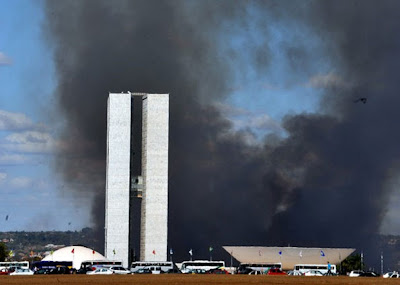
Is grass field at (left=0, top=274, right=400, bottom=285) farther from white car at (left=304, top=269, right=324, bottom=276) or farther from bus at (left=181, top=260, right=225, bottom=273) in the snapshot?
bus at (left=181, top=260, right=225, bottom=273)

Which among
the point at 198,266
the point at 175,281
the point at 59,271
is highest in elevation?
the point at 198,266

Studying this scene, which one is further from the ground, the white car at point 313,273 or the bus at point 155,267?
the bus at point 155,267

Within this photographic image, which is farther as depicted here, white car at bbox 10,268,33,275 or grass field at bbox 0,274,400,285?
white car at bbox 10,268,33,275

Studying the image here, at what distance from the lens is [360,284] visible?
111562 millimetres

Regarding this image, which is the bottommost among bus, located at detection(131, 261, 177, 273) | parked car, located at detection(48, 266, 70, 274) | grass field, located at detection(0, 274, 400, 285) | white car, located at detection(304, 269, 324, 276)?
grass field, located at detection(0, 274, 400, 285)

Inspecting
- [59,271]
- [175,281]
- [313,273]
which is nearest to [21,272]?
[59,271]

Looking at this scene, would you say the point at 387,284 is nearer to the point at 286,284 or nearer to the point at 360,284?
the point at 360,284

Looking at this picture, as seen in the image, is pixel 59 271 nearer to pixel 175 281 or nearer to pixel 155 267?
pixel 155 267

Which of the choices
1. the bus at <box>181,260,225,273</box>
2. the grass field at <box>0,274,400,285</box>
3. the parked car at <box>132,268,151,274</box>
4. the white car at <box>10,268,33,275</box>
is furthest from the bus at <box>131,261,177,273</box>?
the grass field at <box>0,274,400,285</box>

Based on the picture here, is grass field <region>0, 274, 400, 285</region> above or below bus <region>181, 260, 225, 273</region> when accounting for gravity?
below

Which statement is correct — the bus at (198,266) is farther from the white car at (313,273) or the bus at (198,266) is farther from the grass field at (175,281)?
the grass field at (175,281)

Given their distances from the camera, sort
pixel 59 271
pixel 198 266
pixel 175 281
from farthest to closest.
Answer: pixel 198 266 → pixel 59 271 → pixel 175 281

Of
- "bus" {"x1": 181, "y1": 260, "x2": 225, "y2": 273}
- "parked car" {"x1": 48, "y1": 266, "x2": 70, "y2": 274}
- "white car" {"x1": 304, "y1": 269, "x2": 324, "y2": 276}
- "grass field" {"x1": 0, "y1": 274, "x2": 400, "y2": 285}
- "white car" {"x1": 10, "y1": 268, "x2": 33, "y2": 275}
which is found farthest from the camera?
"bus" {"x1": 181, "y1": 260, "x2": 225, "y2": 273}

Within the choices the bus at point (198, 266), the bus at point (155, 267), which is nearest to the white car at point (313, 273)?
the bus at point (198, 266)
